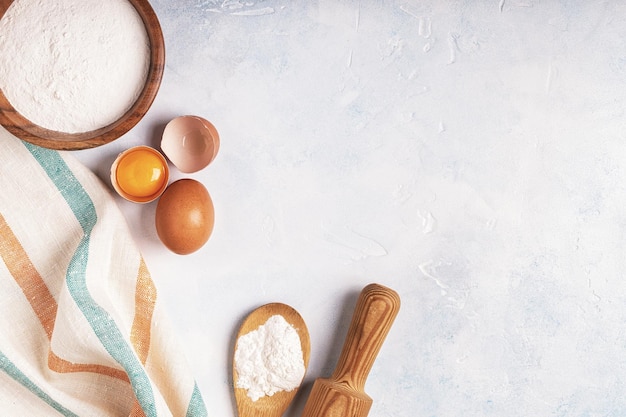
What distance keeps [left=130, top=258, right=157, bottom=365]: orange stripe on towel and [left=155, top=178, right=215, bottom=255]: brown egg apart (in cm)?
7

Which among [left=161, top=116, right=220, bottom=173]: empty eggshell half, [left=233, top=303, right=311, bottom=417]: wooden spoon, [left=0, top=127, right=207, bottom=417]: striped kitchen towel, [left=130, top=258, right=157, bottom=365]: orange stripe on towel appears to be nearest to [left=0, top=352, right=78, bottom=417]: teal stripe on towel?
[left=0, top=127, right=207, bottom=417]: striped kitchen towel

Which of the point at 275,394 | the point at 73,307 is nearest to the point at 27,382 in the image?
the point at 73,307

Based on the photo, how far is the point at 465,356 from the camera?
0.89m

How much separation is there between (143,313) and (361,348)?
0.30 meters

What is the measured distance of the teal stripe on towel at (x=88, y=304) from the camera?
0.81m

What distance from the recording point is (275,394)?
2.83 feet

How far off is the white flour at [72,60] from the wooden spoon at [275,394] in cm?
32

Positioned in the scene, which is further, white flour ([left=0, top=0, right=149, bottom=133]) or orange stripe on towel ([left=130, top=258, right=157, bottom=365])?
orange stripe on towel ([left=130, top=258, right=157, bottom=365])

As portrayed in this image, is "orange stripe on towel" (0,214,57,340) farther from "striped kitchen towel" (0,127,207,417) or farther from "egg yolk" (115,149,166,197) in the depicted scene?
"egg yolk" (115,149,166,197)

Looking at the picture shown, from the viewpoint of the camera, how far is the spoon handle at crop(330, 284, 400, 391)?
83 cm

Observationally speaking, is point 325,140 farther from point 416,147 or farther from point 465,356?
point 465,356

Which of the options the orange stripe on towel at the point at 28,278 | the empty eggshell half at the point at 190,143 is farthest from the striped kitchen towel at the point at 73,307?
the empty eggshell half at the point at 190,143

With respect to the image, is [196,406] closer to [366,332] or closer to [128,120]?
[366,332]

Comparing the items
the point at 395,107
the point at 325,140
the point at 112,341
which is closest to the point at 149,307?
the point at 112,341
